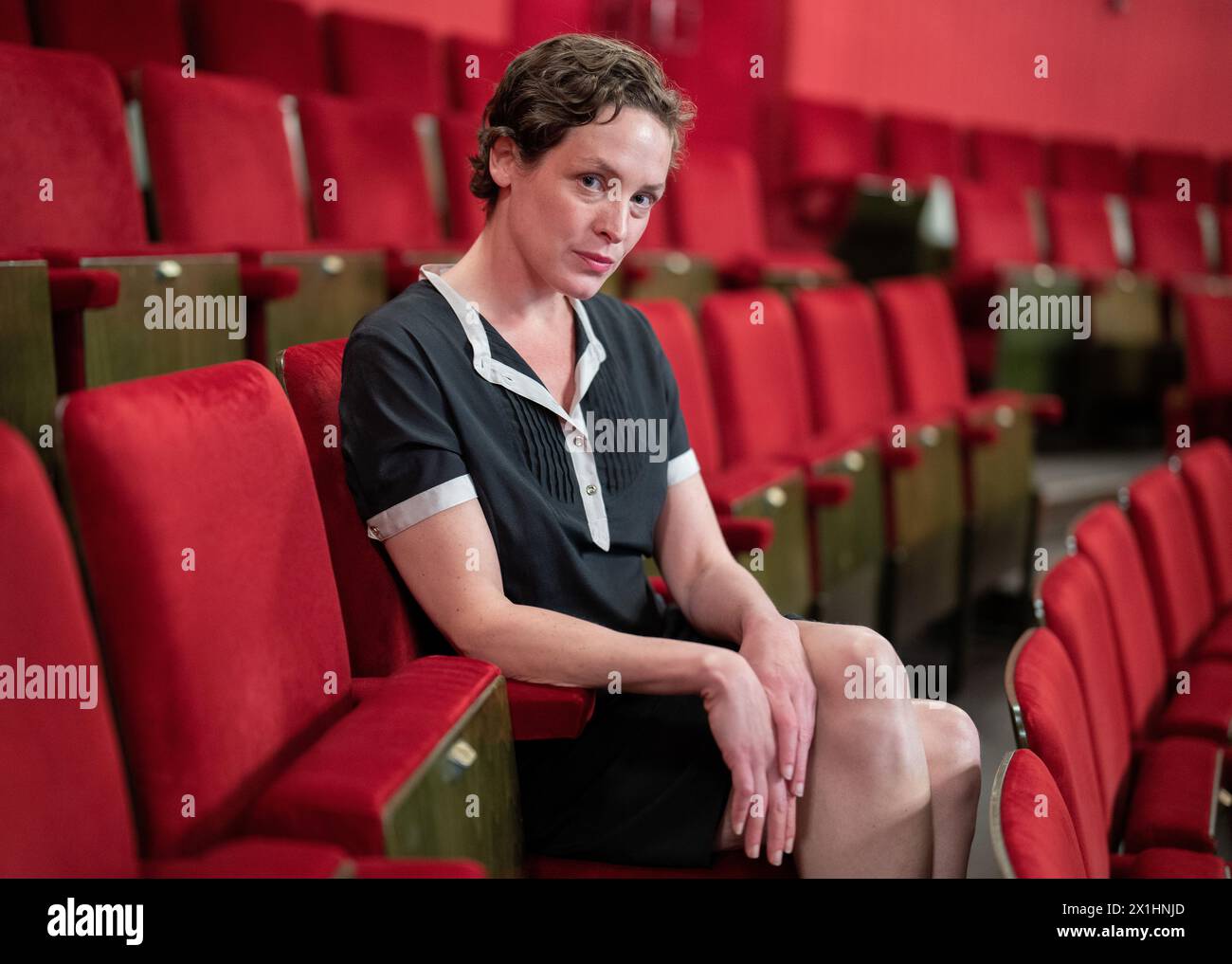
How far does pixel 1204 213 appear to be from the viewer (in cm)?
129

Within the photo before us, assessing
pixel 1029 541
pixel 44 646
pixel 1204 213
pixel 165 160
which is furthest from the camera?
pixel 1204 213

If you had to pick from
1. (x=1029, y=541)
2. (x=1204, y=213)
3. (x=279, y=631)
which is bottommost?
(x=1029, y=541)

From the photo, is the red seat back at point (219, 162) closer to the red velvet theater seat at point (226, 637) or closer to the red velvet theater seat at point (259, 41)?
the red velvet theater seat at point (259, 41)

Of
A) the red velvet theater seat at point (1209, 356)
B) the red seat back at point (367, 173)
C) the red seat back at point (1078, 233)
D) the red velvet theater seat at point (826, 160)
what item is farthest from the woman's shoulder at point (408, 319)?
the red seat back at point (1078, 233)

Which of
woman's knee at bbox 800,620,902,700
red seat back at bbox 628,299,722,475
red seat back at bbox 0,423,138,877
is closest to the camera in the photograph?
red seat back at bbox 0,423,138,877

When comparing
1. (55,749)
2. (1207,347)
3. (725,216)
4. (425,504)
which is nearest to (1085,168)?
(1207,347)

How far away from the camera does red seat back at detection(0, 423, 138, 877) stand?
0.56 feet

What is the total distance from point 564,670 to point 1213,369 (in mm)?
767

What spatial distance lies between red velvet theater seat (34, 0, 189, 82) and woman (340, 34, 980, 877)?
40 centimetres

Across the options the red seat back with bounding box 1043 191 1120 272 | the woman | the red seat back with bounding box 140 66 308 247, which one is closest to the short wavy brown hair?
the woman

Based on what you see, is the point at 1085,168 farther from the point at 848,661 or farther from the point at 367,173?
the point at 848,661

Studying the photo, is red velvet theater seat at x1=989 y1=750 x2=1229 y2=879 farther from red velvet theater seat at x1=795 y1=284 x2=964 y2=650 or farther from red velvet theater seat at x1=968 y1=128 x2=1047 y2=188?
red velvet theater seat at x1=968 y1=128 x2=1047 y2=188
